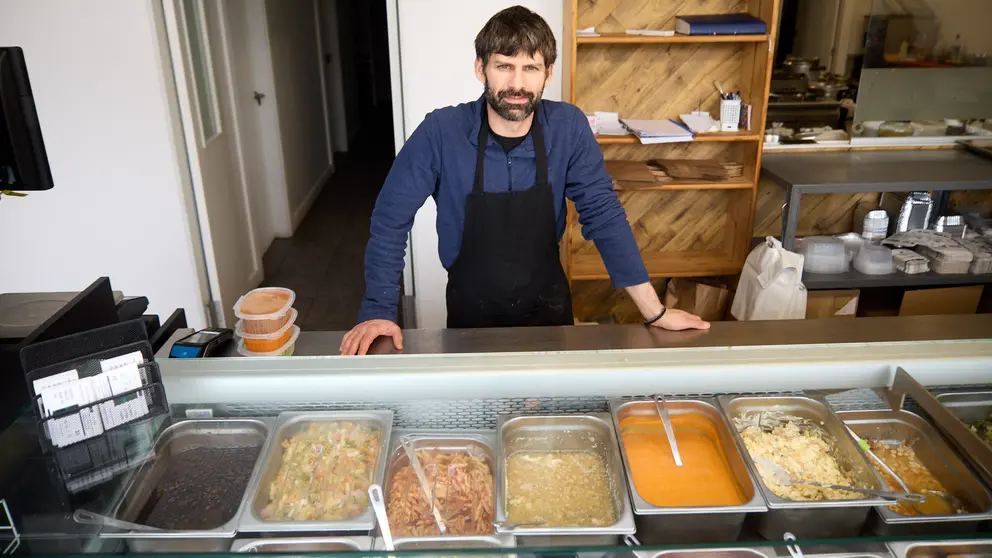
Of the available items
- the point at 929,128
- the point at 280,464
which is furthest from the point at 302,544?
the point at 929,128

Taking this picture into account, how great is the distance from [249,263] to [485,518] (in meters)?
4.03

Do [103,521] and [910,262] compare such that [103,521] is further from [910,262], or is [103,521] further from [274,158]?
[274,158]

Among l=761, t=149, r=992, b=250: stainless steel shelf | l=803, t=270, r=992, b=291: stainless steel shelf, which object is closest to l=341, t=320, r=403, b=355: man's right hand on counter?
l=761, t=149, r=992, b=250: stainless steel shelf

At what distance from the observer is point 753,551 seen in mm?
1182

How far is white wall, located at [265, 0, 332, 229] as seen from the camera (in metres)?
5.80

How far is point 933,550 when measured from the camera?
3.87 ft

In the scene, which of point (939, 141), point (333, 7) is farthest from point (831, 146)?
point (333, 7)

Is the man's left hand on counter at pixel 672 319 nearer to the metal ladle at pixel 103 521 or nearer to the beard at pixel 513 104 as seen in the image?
the beard at pixel 513 104

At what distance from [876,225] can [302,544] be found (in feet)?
11.8

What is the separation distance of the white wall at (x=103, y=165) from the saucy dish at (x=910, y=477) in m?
3.59

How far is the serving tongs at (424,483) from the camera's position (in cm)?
128

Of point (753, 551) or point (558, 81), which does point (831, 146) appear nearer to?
point (558, 81)

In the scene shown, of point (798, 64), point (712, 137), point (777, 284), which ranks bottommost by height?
point (777, 284)

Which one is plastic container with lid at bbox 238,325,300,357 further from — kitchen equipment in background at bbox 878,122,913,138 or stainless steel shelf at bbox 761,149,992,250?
kitchen equipment in background at bbox 878,122,913,138
